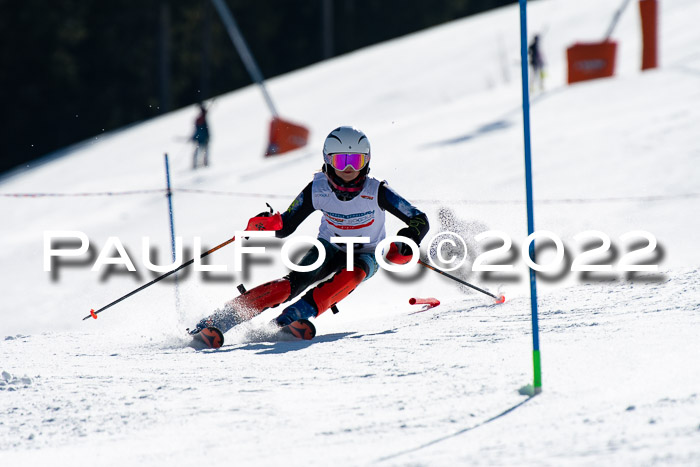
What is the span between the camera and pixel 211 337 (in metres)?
6.07

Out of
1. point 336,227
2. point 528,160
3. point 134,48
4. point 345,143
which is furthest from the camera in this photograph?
point 134,48

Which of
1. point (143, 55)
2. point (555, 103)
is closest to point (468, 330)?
point (555, 103)

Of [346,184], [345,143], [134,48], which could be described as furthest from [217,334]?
[134,48]

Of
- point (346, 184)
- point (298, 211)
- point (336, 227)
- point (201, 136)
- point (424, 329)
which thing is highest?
point (201, 136)

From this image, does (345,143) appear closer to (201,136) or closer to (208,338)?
(208,338)

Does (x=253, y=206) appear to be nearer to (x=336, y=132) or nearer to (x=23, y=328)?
(x=23, y=328)

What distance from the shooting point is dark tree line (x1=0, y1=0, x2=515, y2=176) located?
120 feet

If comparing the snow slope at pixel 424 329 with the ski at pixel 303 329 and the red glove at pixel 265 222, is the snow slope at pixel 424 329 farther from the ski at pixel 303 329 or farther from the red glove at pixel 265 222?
the red glove at pixel 265 222

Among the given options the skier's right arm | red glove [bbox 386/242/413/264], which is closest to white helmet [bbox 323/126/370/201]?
the skier's right arm

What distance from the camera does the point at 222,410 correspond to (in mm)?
4500

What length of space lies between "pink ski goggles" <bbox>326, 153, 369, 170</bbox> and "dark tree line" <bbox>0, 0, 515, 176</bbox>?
2857cm

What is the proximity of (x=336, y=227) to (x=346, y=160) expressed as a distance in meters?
0.55

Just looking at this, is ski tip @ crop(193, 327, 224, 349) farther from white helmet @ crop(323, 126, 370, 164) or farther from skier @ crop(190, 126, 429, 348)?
white helmet @ crop(323, 126, 370, 164)

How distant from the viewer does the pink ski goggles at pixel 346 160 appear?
6.57m
